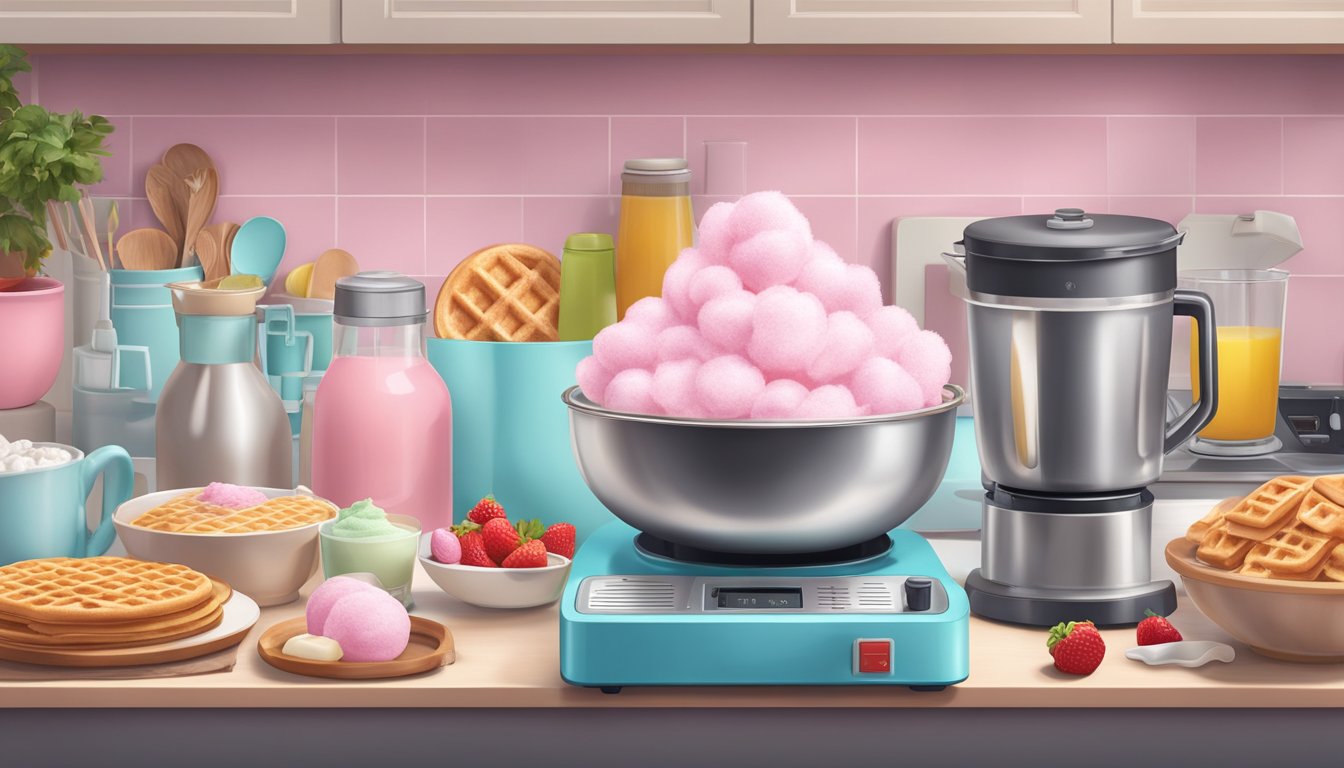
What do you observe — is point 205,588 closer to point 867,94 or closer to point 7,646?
point 7,646

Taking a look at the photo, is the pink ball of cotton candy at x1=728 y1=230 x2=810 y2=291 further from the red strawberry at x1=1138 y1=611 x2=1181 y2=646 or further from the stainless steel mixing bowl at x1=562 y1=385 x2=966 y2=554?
the red strawberry at x1=1138 y1=611 x2=1181 y2=646

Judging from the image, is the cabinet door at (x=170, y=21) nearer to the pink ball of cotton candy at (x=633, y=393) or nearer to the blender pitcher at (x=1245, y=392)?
the pink ball of cotton candy at (x=633, y=393)

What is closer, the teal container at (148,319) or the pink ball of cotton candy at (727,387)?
the pink ball of cotton candy at (727,387)

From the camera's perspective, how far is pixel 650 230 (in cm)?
183

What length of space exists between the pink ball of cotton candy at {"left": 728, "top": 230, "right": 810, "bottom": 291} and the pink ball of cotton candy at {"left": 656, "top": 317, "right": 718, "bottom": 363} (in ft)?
0.22

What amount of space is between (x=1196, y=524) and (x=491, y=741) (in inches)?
24.9

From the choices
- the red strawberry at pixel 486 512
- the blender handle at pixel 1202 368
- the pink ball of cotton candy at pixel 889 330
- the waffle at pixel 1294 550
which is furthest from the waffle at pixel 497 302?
the waffle at pixel 1294 550

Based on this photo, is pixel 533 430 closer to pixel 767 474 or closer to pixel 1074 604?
pixel 767 474

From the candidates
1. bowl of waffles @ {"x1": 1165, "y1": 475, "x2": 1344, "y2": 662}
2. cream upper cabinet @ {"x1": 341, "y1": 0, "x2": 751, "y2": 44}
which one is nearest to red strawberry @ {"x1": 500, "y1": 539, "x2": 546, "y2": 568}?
bowl of waffles @ {"x1": 1165, "y1": 475, "x2": 1344, "y2": 662}

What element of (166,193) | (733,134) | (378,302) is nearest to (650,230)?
(733,134)

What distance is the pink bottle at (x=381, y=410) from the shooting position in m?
1.53

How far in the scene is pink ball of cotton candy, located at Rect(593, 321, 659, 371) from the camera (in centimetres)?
128

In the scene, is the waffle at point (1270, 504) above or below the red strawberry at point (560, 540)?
above

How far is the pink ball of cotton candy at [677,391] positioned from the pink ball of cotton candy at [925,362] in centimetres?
19
